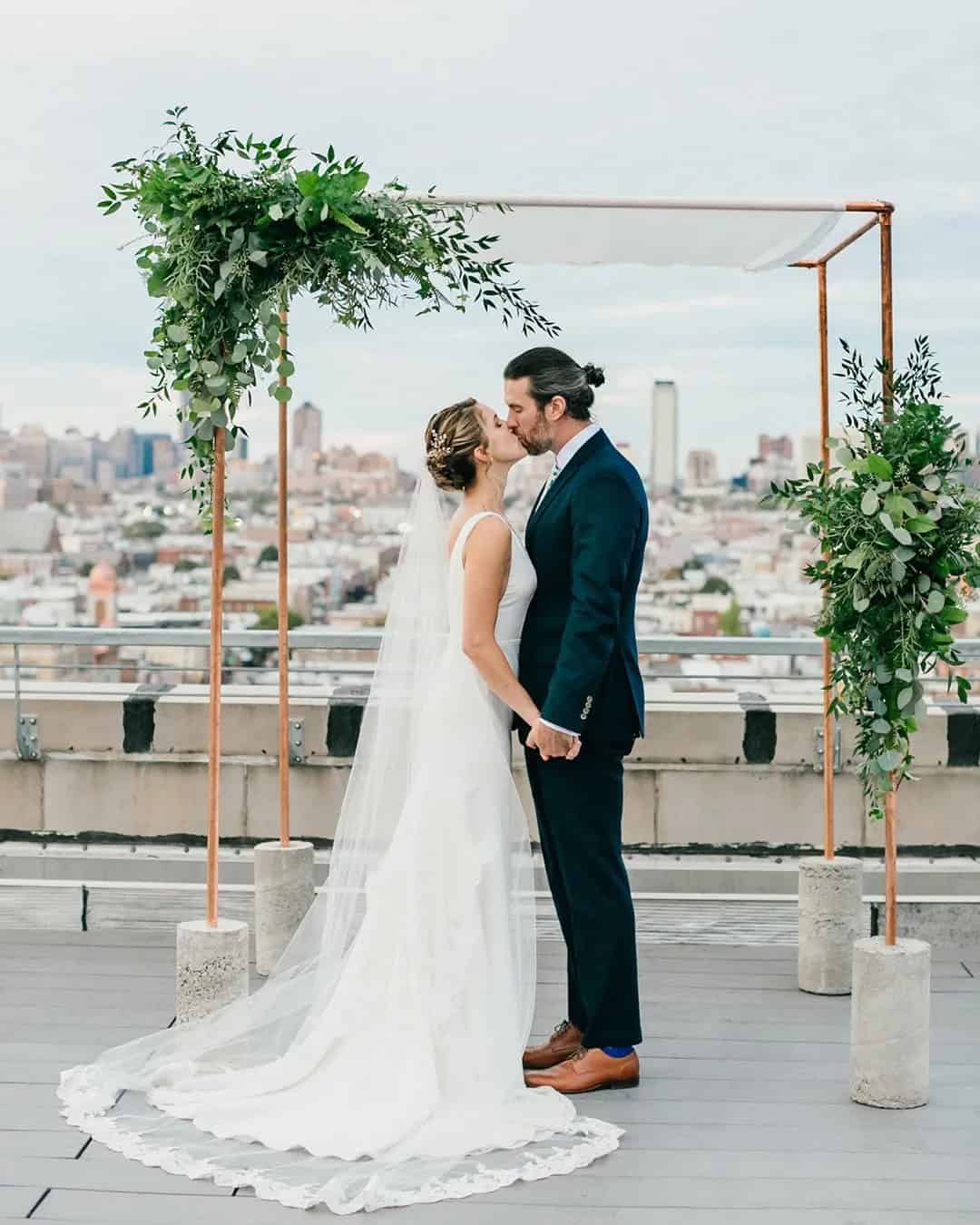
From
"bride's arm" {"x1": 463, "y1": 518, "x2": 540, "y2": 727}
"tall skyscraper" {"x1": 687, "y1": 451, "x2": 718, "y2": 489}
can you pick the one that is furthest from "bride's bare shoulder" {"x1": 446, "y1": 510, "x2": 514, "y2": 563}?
"tall skyscraper" {"x1": 687, "y1": 451, "x2": 718, "y2": 489}

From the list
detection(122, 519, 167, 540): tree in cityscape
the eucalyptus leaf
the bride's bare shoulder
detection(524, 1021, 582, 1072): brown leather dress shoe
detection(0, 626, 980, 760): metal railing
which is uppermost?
detection(122, 519, 167, 540): tree in cityscape

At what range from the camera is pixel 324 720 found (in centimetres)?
577

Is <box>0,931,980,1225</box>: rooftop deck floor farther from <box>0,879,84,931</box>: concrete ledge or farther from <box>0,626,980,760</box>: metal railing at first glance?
<box>0,626,980,760</box>: metal railing

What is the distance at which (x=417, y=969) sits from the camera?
125 inches

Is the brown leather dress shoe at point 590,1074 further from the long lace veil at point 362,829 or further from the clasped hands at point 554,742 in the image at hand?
the clasped hands at point 554,742

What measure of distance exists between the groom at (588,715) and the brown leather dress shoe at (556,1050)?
0.18 ft

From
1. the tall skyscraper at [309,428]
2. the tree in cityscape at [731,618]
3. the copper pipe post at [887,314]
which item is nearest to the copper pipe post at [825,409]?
the copper pipe post at [887,314]

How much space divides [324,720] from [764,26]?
80.7 ft

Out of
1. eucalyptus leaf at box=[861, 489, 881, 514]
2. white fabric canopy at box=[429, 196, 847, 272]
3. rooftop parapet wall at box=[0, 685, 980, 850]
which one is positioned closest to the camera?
eucalyptus leaf at box=[861, 489, 881, 514]

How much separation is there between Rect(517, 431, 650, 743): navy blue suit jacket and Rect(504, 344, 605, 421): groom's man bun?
3.2 inches

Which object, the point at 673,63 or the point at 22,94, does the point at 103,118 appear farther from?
the point at 673,63

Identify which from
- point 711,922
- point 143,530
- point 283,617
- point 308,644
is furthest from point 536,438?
point 143,530

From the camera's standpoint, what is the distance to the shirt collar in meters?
3.28

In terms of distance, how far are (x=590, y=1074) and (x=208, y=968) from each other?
0.86 meters
